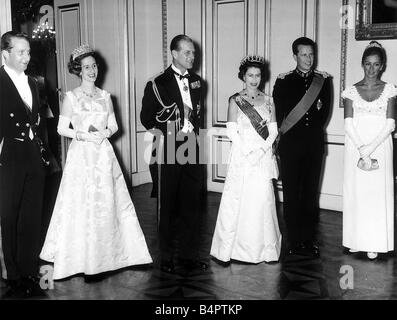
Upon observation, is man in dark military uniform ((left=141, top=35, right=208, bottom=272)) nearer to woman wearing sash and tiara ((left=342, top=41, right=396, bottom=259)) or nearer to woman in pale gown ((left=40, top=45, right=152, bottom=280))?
woman in pale gown ((left=40, top=45, right=152, bottom=280))

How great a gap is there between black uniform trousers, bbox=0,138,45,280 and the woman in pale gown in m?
0.23

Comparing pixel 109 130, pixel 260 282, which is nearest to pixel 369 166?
pixel 260 282

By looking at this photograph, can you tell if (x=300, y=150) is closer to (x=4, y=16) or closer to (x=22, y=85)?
(x=22, y=85)

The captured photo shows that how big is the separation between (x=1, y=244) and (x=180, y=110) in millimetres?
1281

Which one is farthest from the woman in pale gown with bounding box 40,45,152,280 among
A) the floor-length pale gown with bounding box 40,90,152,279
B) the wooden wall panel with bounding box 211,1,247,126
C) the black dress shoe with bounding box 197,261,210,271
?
the wooden wall panel with bounding box 211,1,247,126

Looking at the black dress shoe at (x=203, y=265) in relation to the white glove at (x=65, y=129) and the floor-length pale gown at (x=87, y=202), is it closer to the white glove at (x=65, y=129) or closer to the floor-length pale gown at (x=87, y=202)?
the floor-length pale gown at (x=87, y=202)

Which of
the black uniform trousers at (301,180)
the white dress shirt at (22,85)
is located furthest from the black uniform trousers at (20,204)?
the black uniform trousers at (301,180)

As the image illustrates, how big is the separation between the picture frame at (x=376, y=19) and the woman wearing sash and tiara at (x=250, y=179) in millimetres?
1738

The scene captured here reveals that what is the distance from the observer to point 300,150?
3.39m

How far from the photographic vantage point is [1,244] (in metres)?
2.73

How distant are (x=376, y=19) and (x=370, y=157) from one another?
66.4 inches

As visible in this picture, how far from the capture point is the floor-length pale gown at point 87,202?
293cm

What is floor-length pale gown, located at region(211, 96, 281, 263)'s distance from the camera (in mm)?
3188
